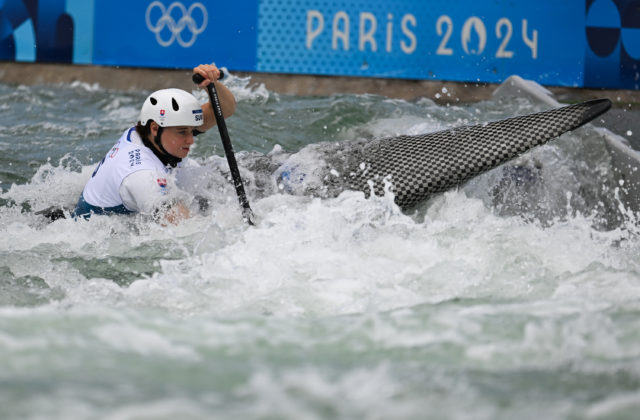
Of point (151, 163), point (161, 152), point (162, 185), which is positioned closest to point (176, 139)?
point (161, 152)

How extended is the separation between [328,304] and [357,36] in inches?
280

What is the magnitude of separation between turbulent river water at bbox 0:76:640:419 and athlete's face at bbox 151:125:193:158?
28 cm

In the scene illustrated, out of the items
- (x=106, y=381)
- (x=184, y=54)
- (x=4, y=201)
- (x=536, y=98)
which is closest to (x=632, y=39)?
(x=536, y=98)

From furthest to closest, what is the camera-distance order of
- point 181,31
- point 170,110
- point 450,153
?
point 181,31 → point 450,153 → point 170,110

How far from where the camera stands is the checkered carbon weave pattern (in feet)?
17.7

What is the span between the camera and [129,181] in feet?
16.4

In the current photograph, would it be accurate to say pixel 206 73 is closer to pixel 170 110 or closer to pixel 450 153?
pixel 170 110

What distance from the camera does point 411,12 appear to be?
10430 millimetres

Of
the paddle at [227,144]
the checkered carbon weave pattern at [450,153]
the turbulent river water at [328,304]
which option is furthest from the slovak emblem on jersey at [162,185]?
the checkered carbon weave pattern at [450,153]

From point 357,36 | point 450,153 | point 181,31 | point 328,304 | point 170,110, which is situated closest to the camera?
point 328,304

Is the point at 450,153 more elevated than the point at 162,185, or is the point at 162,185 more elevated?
the point at 450,153

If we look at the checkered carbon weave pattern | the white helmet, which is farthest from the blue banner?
the white helmet

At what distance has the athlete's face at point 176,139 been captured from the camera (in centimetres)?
523

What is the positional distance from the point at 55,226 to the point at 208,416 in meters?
3.14
